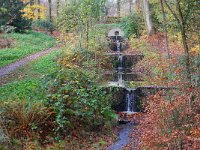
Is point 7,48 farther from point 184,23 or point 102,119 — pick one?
point 184,23

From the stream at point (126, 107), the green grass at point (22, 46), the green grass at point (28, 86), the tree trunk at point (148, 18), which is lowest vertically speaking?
the stream at point (126, 107)

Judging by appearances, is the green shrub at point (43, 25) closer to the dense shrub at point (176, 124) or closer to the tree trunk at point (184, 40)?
the tree trunk at point (184, 40)

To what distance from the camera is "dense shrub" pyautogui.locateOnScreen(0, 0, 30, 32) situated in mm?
25125

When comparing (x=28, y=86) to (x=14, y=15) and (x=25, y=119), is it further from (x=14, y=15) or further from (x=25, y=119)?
(x=14, y=15)

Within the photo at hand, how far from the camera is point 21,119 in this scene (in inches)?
379

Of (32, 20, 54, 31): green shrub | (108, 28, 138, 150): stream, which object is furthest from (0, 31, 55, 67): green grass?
(108, 28, 138, 150): stream

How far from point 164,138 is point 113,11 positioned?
48.3 m

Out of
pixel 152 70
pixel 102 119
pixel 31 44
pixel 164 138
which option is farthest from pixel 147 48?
pixel 164 138

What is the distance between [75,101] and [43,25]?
84.4 feet

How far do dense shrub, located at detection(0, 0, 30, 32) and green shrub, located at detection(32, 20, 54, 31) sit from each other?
16.5ft

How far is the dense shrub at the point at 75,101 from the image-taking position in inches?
417

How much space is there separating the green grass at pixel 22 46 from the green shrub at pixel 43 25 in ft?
18.3

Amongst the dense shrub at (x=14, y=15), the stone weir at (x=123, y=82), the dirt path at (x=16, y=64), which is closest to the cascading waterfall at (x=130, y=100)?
the stone weir at (x=123, y=82)

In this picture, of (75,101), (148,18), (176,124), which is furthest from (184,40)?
(148,18)
